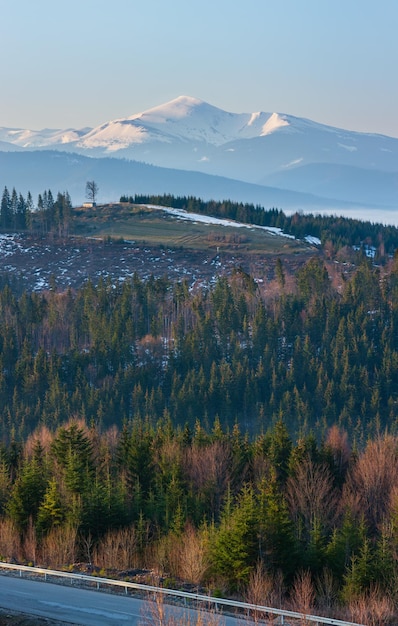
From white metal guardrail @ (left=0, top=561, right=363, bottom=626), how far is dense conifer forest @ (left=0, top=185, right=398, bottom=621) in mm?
1723

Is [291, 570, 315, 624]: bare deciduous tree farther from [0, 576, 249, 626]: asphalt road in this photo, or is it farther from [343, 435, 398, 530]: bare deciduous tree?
[343, 435, 398, 530]: bare deciduous tree

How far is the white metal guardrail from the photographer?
80.5 ft

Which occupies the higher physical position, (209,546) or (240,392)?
(209,546)

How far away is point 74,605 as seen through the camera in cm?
2738

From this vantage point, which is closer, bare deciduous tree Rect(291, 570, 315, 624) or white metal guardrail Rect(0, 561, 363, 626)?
white metal guardrail Rect(0, 561, 363, 626)

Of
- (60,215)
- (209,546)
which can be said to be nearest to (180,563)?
(209,546)

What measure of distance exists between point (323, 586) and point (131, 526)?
9.87 m

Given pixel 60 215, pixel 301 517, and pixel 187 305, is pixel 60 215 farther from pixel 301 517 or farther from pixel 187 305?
pixel 301 517

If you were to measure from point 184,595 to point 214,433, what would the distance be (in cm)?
3530

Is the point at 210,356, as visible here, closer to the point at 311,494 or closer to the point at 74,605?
the point at 311,494

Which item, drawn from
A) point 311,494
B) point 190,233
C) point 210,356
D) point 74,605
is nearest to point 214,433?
point 311,494

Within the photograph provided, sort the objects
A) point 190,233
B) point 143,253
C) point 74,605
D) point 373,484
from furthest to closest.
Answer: point 190,233, point 143,253, point 373,484, point 74,605

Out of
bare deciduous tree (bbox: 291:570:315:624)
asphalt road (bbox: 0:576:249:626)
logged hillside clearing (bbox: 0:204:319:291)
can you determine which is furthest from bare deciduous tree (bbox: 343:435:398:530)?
logged hillside clearing (bbox: 0:204:319:291)

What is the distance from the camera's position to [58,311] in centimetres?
12412
